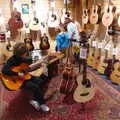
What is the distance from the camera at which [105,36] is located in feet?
12.7

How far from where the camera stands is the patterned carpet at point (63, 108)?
2236mm

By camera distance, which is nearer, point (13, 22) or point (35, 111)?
point (35, 111)

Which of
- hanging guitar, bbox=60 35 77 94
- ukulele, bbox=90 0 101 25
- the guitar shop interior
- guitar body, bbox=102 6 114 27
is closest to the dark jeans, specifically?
the guitar shop interior

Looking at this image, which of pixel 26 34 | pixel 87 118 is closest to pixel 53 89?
pixel 87 118

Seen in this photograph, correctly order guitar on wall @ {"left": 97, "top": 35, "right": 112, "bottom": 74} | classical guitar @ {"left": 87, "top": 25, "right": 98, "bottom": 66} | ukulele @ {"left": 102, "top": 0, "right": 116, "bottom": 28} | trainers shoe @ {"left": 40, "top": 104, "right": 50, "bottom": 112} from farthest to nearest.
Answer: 1. classical guitar @ {"left": 87, "top": 25, "right": 98, "bottom": 66}
2. guitar on wall @ {"left": 97, "top": 35, "right": 112, "bottom": 74}
3. ukulele @ {"left": 102, "top": 0, "right": 116, "bottom": 28}
4. trainers shoe @ {"left": 40, "top": 104, "right": 50, "bottom": 112}

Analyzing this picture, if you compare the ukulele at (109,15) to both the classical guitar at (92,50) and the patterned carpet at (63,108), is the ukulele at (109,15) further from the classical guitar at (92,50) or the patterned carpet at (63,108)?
the patterned carpet at (63,108)

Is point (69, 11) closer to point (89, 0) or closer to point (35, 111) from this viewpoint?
point (89, 0)

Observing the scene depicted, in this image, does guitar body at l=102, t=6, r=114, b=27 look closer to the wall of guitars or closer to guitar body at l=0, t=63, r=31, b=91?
the wall of guitars

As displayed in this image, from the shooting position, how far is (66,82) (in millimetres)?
2295

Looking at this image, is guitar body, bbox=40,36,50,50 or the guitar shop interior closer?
the guitar shop interior

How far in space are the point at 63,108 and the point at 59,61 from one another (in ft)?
3.10

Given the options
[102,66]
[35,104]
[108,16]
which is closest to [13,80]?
[35,104]

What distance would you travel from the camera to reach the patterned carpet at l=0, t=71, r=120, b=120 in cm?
224

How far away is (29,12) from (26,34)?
476 millimetres
